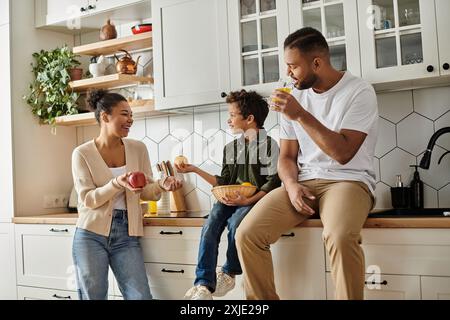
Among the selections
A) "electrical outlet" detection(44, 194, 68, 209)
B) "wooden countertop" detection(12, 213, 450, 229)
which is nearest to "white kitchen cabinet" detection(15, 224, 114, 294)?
"wooden countertop" detection(12, 213, 450, 229)

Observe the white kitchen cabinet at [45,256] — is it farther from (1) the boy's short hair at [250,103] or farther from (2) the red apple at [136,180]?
(1) the boy's short hair at [250,103]

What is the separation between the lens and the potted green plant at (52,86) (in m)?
3.14

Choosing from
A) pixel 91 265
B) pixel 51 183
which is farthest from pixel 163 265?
pixel 51 183

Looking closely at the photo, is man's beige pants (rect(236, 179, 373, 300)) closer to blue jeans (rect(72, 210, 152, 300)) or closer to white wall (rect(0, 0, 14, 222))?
blue jeans (rect(72, 210, 152, 300))

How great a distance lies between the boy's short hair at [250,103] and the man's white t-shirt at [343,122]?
339 mm

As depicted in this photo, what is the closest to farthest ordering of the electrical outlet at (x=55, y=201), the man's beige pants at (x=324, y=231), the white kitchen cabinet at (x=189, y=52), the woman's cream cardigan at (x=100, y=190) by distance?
the man's beige pants at (x=324, y=231) → the woman's cream cardigan at (x=100, y=190) → the white kitchen cabinet at (x=189, y=52) → the electrical outlet at (x=55, y=201)

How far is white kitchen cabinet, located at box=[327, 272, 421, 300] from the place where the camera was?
1958mm

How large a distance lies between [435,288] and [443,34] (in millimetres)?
894

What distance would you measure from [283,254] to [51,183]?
5.24ft

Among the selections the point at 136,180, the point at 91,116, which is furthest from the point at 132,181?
the point at 91,116

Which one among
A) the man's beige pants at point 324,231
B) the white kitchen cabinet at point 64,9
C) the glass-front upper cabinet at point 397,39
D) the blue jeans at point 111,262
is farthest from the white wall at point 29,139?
the glass-front upper cabinet at point 397,39

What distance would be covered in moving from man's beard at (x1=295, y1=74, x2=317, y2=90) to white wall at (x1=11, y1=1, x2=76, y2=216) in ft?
5.36

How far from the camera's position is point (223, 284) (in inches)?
87.6

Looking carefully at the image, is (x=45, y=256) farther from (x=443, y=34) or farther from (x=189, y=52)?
(x=443, y=34)
